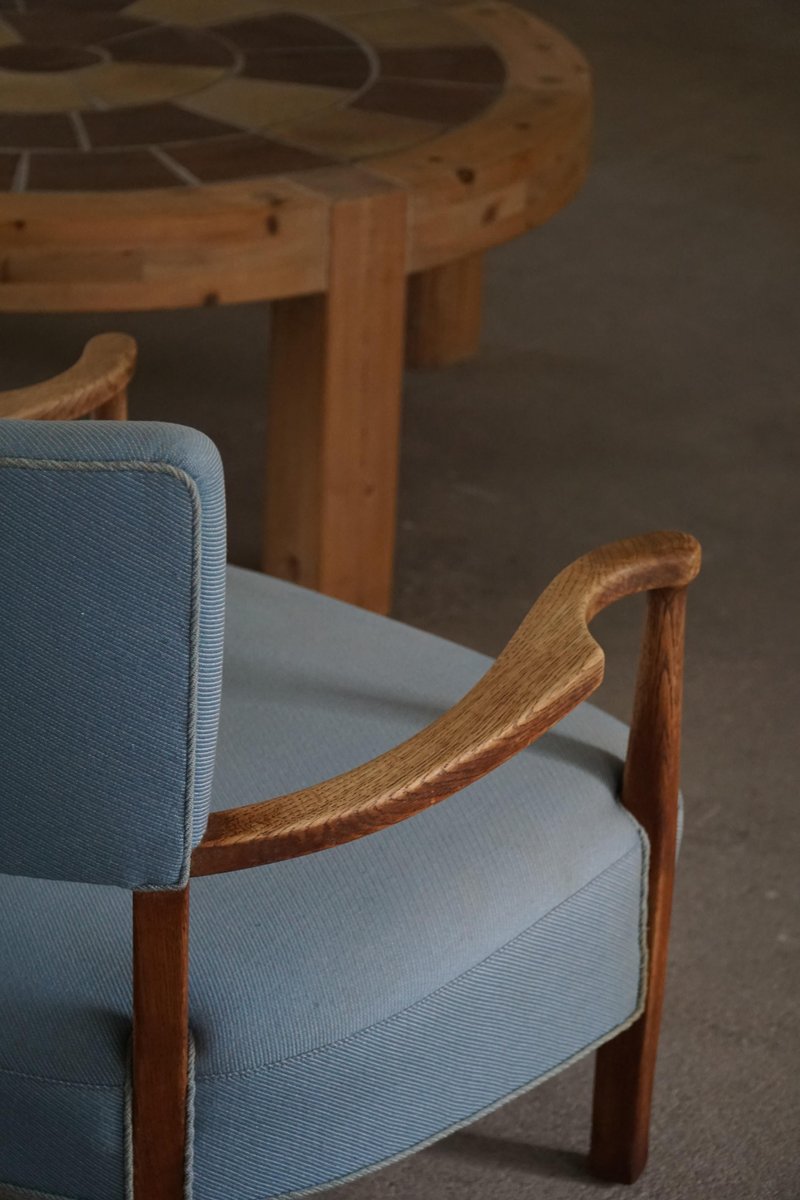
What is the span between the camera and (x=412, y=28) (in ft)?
7.99

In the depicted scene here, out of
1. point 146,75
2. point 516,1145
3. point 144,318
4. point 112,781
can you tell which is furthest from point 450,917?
point 144,318

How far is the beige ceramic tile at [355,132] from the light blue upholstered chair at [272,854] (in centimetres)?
80

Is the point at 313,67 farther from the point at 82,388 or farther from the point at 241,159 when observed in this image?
the point at 82,388

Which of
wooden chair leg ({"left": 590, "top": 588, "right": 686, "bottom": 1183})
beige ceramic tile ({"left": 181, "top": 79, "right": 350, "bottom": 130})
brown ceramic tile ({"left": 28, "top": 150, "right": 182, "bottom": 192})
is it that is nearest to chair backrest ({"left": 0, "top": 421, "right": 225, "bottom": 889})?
wooden chair leg ({"left": 590, "top": 588, "right": 686, "bottom": 1183})

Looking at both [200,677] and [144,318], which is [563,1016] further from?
[144,318]

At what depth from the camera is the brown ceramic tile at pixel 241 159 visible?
6.29ft

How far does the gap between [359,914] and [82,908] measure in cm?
19

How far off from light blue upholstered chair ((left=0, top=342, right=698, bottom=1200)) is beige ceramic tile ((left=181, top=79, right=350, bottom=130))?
3.02 ft

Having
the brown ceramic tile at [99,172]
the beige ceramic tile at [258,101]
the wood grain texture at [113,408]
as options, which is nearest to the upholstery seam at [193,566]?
the wood grain texture at [113,408]

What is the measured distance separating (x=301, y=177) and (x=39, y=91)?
1.59 feet

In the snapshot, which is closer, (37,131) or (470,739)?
(470,739)

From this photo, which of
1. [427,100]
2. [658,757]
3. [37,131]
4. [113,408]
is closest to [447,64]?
[427,100]

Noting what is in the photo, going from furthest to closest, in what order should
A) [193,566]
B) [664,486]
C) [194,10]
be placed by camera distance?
1. [664,486]
2. [194,10]
3. [193,566]

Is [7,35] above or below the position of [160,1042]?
above
